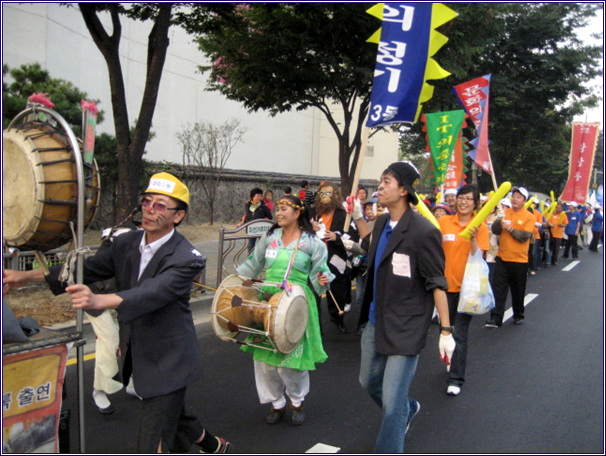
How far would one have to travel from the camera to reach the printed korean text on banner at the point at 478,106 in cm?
1180

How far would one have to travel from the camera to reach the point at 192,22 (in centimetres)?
931

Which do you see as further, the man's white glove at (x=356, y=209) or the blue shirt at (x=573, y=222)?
the blue shirt at (x=573, y=222)

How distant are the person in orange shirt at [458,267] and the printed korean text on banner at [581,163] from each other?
12.5 meters

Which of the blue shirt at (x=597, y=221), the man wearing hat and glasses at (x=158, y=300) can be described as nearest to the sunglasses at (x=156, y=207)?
the man wearing hat and glasses at (x=158, y=300)

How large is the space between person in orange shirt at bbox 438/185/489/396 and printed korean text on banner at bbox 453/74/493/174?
6.47 metres

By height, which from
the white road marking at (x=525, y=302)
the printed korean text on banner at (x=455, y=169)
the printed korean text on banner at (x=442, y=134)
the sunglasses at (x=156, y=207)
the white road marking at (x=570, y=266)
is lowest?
the white road marking at (x=570, y=266)

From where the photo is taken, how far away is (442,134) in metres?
10.5

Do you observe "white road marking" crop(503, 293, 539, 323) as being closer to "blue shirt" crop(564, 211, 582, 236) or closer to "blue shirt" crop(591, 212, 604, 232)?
"blue shirt" crop(564, 211, 582, 236)

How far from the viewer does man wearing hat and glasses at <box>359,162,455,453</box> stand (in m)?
3.54

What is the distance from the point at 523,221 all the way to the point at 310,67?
19.1 feet

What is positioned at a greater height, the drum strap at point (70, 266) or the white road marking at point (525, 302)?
the drum strap at point (70, 266)

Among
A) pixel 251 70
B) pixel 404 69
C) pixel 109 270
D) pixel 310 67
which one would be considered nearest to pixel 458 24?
pixel 310 67

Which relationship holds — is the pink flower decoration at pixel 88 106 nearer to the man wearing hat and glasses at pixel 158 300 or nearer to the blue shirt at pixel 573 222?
the man wearing hat and glasses at pixel 158 300

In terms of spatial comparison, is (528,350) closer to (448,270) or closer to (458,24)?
(448,270)
